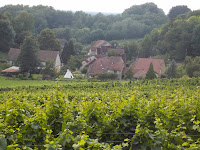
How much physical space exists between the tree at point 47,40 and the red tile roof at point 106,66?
16.6 m

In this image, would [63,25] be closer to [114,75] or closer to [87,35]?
[87,35]

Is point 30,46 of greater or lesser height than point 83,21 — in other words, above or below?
below

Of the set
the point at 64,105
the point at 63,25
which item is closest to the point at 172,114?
the point at 64,105

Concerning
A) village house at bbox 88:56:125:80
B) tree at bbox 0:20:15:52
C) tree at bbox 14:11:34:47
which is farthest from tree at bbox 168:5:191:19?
tree at bbox 0:20:15:52

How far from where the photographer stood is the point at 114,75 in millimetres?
46969

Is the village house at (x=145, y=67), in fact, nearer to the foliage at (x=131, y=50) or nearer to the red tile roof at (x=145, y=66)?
the red tile roof at (x=145, y=66)

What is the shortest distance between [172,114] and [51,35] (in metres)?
58.4

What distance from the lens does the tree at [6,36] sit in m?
60.0

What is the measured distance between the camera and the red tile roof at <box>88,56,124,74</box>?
51.5 m

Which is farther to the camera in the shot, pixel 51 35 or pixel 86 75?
pixel 51 35

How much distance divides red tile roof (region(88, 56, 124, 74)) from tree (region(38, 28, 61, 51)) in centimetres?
1660

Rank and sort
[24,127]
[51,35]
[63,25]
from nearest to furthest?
[24,127] < [51,35] < [63,25]

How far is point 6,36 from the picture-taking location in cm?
6197

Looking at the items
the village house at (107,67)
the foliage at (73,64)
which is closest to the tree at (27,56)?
the foliage at (73,64)
